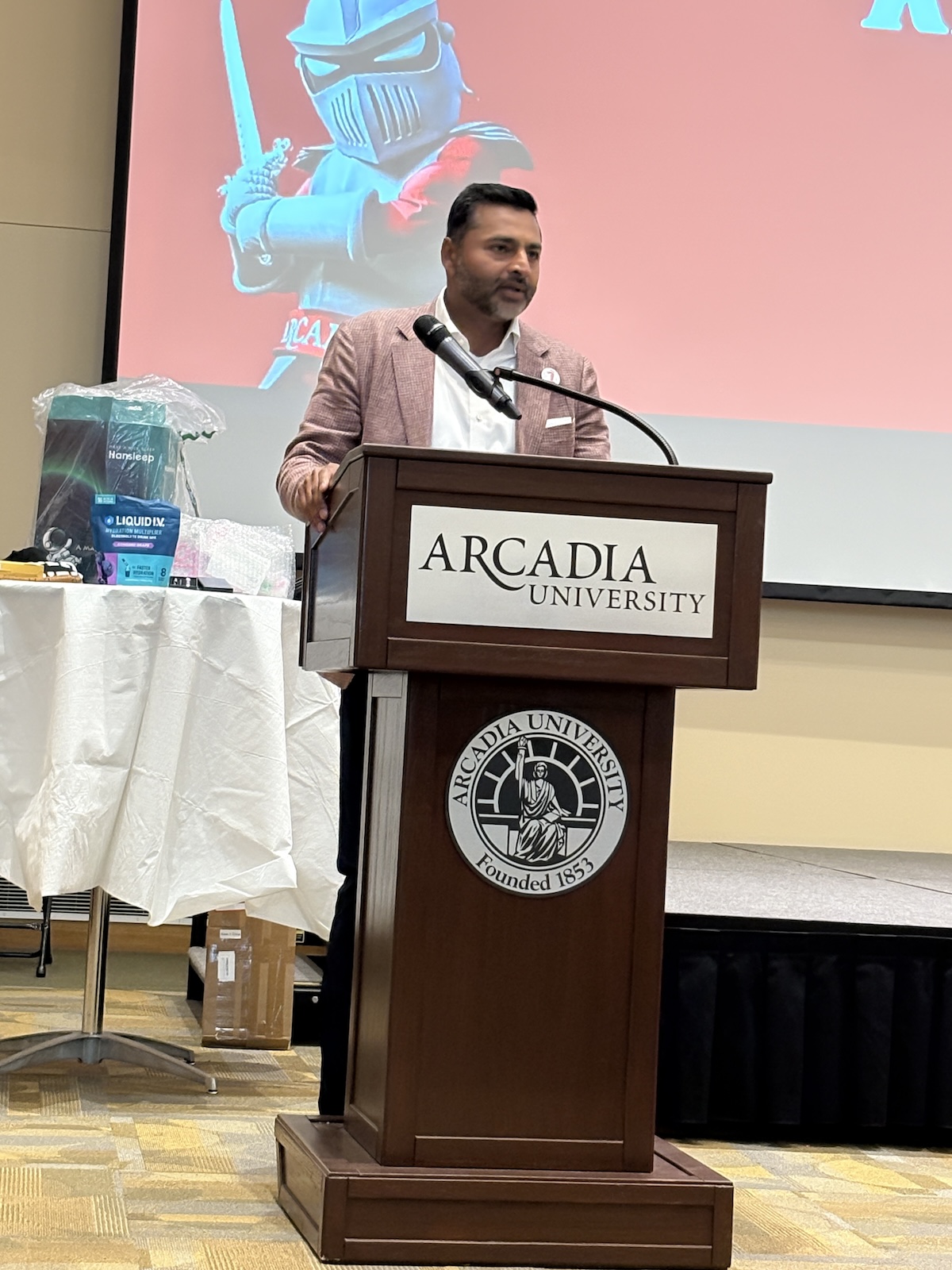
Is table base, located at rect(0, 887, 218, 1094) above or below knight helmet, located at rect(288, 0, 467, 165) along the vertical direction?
below

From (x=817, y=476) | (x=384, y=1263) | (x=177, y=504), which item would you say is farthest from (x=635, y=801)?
(x=817, y=476)

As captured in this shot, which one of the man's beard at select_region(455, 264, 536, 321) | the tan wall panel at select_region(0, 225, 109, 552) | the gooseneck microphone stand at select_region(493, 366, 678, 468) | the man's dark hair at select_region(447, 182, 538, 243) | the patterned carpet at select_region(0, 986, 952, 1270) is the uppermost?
the tan wall panel at select_region(0, 225, 109, 552)

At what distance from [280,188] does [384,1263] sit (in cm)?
300

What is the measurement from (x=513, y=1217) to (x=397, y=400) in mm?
1042

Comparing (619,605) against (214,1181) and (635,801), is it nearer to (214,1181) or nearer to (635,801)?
(635,801)

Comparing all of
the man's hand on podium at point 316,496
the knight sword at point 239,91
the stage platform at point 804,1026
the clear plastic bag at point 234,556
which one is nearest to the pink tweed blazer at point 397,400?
the man's hand on podium at point 316,496

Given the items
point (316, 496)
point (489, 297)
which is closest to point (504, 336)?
point (489, 297)

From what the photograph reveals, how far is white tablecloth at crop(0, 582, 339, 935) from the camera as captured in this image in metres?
2.34

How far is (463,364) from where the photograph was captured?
5.54 feet

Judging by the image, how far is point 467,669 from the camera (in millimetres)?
1621

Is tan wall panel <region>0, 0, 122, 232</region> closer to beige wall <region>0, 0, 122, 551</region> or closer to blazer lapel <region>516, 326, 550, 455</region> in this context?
beige wall <region>0, 0, 122, 551</region>

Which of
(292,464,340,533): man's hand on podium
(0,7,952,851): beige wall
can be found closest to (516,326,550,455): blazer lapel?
(292,464,340,533): man's hand on podium

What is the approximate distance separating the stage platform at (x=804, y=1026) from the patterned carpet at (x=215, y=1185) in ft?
0.19

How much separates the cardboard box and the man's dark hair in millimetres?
1436
